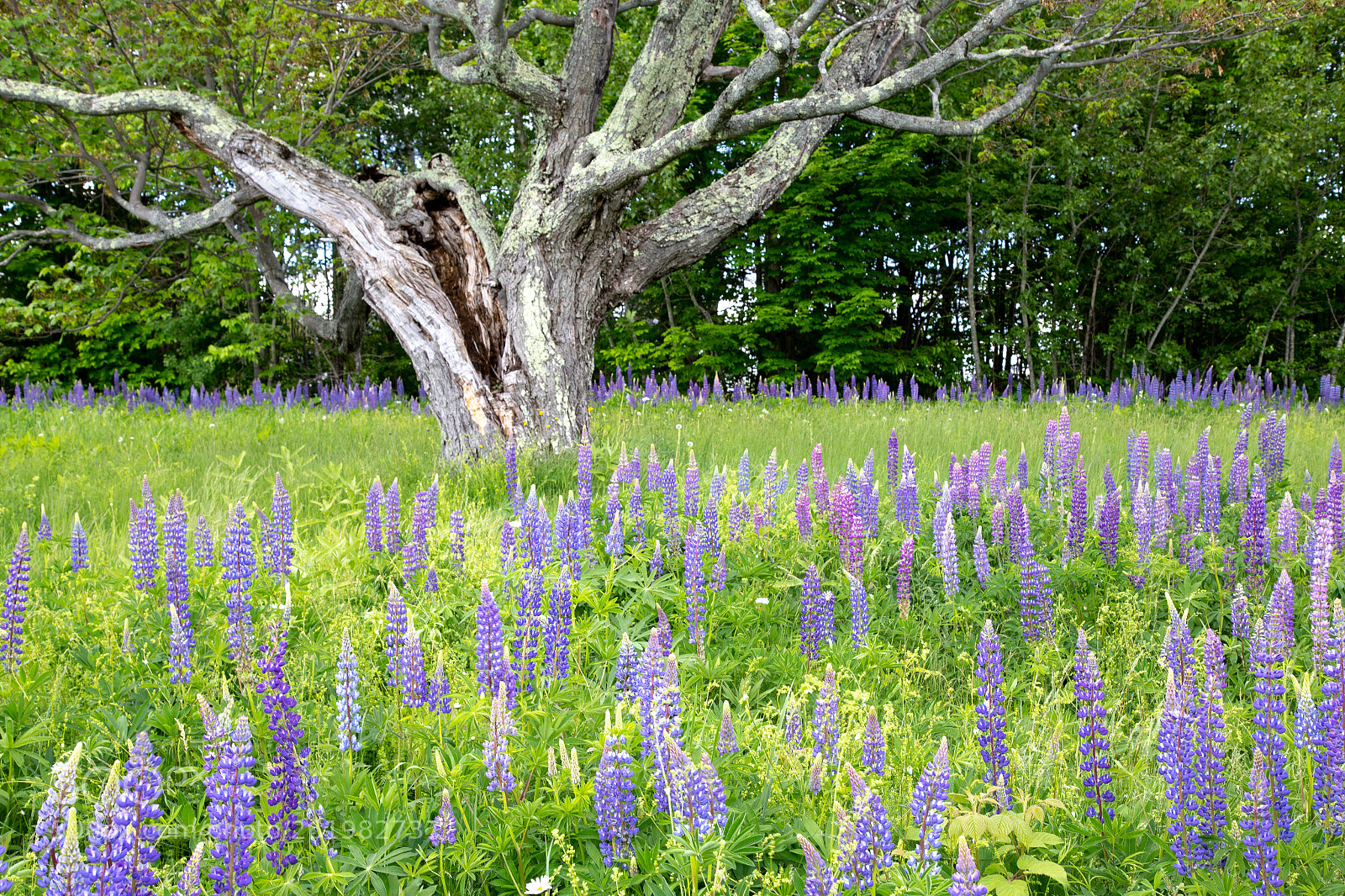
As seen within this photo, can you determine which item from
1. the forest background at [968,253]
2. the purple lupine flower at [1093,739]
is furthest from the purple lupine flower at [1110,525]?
the forest background at [968,253]

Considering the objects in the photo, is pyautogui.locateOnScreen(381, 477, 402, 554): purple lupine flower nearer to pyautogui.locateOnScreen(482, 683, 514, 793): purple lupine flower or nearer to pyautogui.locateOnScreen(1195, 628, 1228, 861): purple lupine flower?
pyautogui.locateOnScreen(482, 683, 514, 793): purple lupine flower

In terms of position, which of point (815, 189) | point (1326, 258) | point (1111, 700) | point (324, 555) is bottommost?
point (1111, 700)

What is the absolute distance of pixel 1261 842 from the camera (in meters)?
2.03

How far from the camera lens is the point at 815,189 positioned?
19453 mm

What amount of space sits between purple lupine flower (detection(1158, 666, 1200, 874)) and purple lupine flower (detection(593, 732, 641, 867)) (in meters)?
1.30

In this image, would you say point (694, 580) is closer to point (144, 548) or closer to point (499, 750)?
point (499, 750)

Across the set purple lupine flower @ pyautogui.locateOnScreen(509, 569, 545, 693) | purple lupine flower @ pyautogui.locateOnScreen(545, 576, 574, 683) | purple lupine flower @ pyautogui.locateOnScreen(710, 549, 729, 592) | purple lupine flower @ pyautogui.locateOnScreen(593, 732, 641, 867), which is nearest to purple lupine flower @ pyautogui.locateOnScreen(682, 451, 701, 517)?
purple lupine flower @ pyautogui.locateOnScreen(710, 549, 729, 592)

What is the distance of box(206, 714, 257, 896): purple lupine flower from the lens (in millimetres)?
1708

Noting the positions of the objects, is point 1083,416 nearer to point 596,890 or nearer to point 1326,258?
point 596,890

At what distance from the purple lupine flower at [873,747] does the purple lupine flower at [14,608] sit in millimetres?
2725

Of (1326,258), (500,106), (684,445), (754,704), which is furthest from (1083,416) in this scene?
(500,106)

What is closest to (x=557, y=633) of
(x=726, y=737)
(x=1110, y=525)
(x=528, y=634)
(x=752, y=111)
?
(x=528, y=634)

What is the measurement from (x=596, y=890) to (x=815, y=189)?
1886 cm

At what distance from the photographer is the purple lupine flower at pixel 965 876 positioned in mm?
1606
